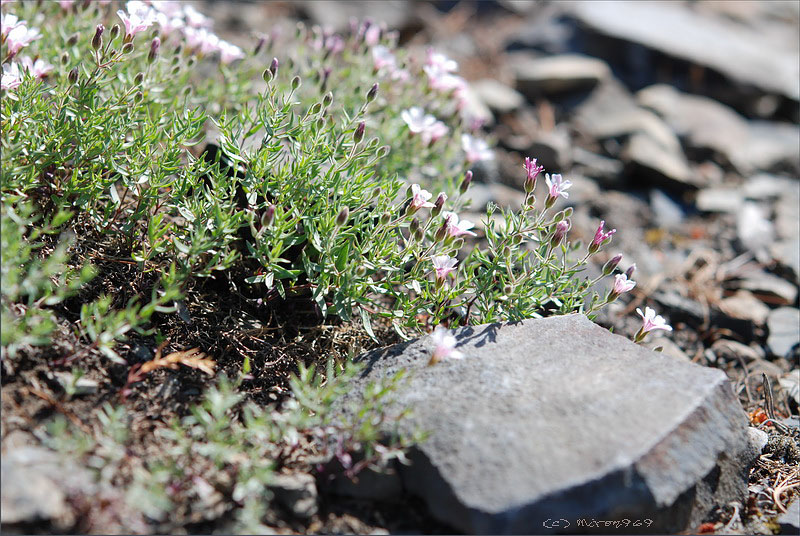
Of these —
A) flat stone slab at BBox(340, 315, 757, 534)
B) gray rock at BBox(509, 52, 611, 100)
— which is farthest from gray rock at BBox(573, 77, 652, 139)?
flat stone slab at BBox(340, 315, 757, 534)

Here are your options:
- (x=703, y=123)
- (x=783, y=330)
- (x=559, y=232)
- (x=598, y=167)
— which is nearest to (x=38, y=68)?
(x=559, y=232)

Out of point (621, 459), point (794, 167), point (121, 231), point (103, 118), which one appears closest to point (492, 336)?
point (621, 459)

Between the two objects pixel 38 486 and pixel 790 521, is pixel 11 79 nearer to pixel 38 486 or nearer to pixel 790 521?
pixel 38 486

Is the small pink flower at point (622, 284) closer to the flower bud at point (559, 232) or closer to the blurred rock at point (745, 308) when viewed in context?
the flower bud at point (559, 232)

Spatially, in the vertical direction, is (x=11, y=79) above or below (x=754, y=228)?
above

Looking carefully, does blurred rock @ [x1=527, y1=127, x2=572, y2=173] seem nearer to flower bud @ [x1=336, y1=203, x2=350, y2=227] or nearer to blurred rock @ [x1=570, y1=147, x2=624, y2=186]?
blurred rock @ [x1=570, y1=147, x2=624, y2=186]
